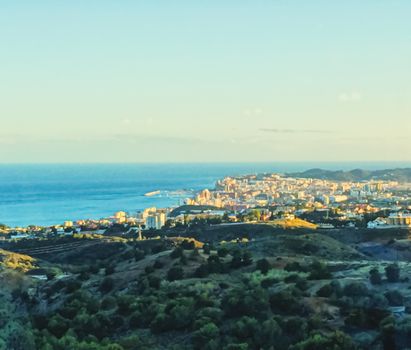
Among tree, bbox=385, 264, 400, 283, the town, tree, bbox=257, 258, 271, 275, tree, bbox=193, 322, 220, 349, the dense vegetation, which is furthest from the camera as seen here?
the town

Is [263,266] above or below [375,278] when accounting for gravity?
below

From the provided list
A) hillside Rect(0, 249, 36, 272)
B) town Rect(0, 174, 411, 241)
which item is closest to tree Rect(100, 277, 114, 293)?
hillside Rect(0, 249, 36, 272)

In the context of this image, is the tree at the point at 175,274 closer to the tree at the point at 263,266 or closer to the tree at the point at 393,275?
the tree at the point at 263,266

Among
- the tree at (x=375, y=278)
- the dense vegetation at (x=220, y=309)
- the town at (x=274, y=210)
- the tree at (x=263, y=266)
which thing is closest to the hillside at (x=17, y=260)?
the dense vegetation at (x=220, y=309)

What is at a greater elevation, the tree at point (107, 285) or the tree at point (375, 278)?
the tree at point (375, 278)

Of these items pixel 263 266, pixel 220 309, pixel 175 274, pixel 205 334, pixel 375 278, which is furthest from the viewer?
pixel 263 266

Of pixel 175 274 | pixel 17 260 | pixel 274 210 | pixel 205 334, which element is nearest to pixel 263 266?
pixel 175 274

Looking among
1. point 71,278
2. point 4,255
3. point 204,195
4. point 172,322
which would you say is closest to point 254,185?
point 204,195

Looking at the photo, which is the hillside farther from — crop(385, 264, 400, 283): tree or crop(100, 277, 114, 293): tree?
crop(385, 264, 400, 283): tree

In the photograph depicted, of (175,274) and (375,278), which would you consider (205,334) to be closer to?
(375,278)
